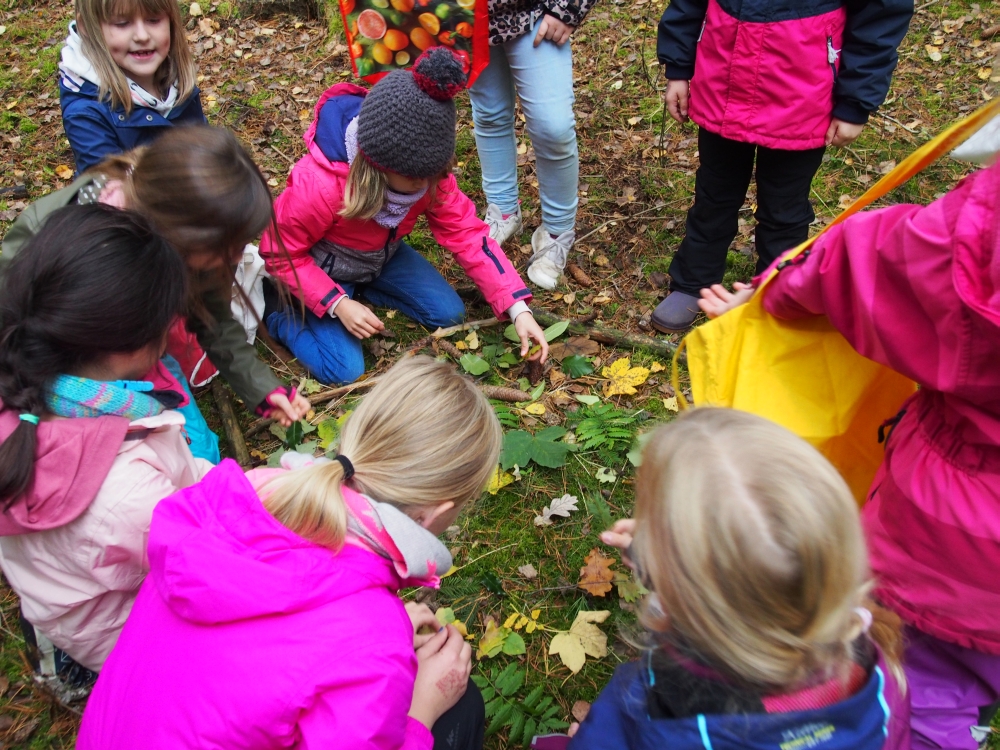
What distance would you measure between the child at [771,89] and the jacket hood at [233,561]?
2377 millimetres

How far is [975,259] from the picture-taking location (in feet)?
4.34

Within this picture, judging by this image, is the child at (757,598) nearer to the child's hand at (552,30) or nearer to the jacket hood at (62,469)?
the jacket hood at (62,469)

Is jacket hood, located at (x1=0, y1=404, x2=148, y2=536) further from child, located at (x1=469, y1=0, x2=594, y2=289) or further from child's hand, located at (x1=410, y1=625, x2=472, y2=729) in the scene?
child, located at (x1=469, y1=0, x2=594, y2=289)

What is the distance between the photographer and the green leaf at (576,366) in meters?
3.29

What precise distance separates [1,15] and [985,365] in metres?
7.66

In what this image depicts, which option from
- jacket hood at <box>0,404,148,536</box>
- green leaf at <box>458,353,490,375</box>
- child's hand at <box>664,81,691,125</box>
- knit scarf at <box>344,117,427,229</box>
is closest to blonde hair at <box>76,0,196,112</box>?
knit scarf at <box>344,117,427,229</box>

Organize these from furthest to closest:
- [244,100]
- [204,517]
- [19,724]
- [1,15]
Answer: [1,15] → [244,100] → [19,724] → [204,517]

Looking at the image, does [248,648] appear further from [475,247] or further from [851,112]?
[851,112]

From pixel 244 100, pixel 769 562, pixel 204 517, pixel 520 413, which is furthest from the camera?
pixel 244 100

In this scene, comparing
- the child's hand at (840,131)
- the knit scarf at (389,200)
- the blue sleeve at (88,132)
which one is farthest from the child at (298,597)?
the blue sleeve at (88,132)

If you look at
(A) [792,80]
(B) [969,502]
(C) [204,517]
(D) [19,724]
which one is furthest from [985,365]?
(D) [19,724]

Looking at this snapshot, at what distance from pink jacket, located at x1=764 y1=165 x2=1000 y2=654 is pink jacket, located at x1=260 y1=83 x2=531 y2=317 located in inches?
69.8

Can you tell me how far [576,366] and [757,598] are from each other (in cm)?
217

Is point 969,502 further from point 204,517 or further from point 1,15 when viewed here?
point 1,15
